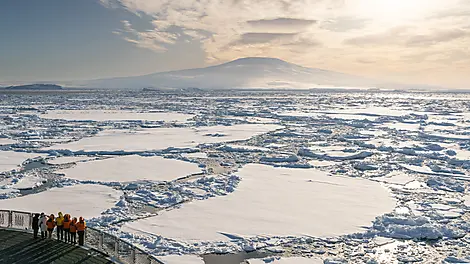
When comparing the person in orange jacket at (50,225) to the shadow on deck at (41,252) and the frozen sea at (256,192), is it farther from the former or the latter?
the frozen sea at (256,192)

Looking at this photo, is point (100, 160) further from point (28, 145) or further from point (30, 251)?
point (30, 251)

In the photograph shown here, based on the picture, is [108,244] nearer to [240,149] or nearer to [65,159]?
[65,159]

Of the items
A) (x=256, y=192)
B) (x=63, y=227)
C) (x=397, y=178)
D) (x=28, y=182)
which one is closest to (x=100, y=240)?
(x=63, y=227)

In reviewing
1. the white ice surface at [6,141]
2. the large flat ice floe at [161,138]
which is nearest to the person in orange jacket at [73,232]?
the large flat ice floe at [161,138]

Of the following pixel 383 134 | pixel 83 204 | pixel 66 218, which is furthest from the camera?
pixel 383 134

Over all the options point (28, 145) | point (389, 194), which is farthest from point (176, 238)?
point (28, 145)

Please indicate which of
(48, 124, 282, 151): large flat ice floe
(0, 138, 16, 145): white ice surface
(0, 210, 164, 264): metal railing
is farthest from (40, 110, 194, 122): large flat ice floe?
(0, 210, 164, 264): metal railing
